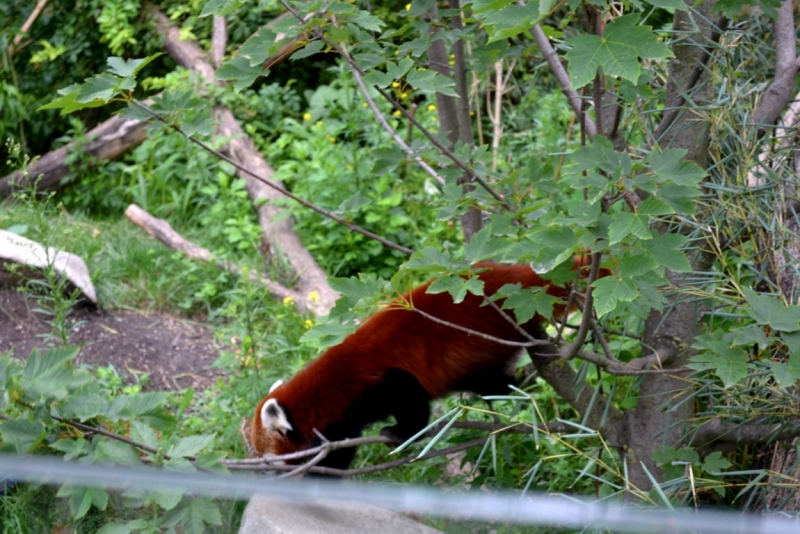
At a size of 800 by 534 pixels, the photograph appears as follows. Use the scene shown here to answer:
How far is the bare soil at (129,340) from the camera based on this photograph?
11.8 ft

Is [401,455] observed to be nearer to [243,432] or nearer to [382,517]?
[382,517]

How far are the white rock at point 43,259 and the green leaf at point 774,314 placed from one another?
10.1 feet

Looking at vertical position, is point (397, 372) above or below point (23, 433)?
below

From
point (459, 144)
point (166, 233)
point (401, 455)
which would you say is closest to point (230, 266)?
point (166, 233)

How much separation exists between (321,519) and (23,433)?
91 centimetres

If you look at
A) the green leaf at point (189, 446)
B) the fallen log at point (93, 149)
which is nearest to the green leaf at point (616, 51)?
the green leaf at point (189, 446)

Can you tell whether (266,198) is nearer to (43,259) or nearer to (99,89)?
(43,259)

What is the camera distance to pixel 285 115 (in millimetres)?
5746

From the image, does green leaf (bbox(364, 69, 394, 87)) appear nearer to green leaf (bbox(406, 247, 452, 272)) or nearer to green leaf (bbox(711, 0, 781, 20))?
green leaf (bbox(406, 247, 452, 272))

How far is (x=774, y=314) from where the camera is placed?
1.55 meters

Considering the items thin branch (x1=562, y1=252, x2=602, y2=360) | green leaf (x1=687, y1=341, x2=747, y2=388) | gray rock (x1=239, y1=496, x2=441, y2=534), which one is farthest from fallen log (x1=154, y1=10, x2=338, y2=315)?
green leaf (x1=687, y1=341, x2=747, y2=388)

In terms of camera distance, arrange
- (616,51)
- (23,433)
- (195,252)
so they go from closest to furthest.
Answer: (616,51)
(23,433)
(195,252)

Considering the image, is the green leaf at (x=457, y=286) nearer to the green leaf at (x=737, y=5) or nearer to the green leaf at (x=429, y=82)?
the green leaf at (x=429, y=82)

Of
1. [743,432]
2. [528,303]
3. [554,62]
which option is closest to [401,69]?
[554,62]
